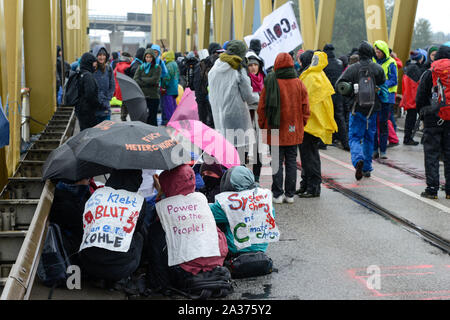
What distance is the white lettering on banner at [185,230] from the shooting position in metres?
4.80

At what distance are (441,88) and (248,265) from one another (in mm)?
4111

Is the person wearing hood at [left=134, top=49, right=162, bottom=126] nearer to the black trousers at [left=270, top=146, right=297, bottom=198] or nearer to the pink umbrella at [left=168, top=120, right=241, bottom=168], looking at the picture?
the black trousers at [left=270, top=146, right=297, bottom=198]

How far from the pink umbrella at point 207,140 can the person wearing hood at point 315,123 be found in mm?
2477

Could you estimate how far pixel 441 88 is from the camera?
7973 mm

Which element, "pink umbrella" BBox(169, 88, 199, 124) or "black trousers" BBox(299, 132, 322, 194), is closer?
"pink umbrella" BBox(169, 88, 199, 124)

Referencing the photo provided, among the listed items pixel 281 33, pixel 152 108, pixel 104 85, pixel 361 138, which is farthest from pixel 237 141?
pixel 152 108

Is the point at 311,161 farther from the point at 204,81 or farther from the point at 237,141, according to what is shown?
the point at 204,81

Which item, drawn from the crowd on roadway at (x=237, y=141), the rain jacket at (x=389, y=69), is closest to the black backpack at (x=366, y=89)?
the crowd on roadway at (x=237, y=141)

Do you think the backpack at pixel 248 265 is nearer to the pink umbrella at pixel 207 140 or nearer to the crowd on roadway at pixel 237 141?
the crowd on roadway at pixel 237 141

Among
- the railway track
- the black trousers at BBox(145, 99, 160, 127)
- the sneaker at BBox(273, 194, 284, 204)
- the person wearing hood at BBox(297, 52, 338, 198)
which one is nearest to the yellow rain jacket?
the person wearing hood at BBox(297, 52, 338, 198)

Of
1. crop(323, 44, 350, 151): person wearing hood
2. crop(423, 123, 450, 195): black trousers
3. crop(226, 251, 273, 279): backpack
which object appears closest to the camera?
crop(226, 251, 273, 279): backpack

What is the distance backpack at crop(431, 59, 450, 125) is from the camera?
785 centimetres

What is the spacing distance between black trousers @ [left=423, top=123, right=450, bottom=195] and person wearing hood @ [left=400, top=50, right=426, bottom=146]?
4.90 meters

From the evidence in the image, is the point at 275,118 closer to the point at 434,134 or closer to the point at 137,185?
the point at 434,134
